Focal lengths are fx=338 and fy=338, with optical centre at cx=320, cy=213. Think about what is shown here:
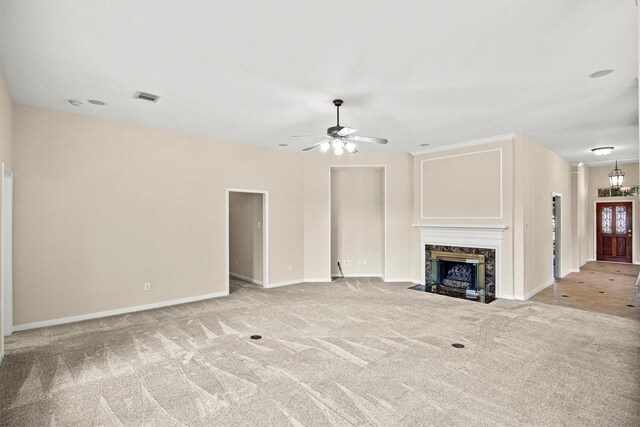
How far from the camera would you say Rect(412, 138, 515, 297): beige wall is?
6.13 m

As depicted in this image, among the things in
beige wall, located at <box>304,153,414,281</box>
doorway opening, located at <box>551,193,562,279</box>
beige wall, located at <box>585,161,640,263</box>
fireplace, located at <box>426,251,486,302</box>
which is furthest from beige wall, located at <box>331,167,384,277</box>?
beige wall, located at <box>585,161,640,263</box>

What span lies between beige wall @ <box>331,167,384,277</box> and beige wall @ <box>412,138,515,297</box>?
0.97 m

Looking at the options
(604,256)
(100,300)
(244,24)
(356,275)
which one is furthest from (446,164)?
(604,256)

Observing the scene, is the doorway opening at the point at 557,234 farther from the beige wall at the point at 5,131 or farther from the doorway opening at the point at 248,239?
the beige wall at the point at 5,131

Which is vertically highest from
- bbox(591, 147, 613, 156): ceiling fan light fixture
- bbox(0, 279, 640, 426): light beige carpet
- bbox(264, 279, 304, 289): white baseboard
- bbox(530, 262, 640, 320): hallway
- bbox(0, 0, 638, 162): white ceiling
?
bbox(0, 0, 638, 162): white ceiling

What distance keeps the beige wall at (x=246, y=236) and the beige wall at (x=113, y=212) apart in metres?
0.93

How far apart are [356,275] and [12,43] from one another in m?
6.99

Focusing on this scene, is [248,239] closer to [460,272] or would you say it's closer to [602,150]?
[460,272]

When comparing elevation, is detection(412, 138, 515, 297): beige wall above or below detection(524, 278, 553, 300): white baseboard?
above

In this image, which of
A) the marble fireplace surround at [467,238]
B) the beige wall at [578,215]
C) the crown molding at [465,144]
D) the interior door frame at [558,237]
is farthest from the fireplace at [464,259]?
the beige wall at [578,215]

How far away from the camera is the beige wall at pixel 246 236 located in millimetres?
7324

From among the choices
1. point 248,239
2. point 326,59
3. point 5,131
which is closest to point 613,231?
point 248,239

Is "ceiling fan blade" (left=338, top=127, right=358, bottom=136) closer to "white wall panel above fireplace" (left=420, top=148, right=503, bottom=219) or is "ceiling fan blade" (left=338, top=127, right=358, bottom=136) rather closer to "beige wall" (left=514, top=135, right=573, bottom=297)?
"white wall panel above fireplace" (left=420, top=148, right=503, bottom=219)

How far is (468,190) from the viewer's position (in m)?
6.63
